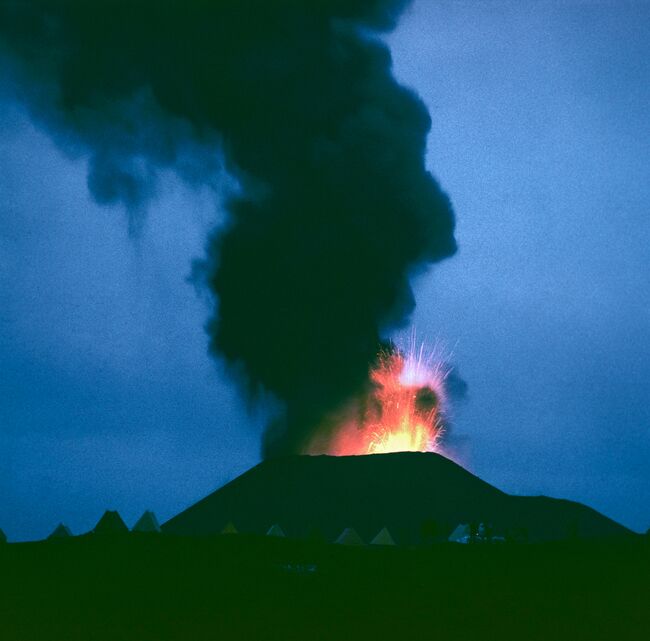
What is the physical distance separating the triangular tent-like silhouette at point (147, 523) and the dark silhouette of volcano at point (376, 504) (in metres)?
13.9

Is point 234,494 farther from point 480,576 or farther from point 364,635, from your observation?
point 364,635

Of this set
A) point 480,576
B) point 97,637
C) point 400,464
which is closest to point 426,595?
point 480,576

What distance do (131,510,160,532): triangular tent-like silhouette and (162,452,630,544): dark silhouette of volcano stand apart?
45.5 ft

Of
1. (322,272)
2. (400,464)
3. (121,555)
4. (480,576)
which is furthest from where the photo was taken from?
(322,272)

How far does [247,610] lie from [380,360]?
2313 inches

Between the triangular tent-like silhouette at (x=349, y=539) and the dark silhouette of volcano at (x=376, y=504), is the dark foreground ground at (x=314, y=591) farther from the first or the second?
the dark silhouette of volcano at (x=376, y=504)

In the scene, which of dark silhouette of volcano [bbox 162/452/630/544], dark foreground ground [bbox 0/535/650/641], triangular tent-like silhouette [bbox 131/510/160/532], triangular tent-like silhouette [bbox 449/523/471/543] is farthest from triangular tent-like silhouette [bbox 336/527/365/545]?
triangular tent-like silhouette [bbox 131/510/160/532]

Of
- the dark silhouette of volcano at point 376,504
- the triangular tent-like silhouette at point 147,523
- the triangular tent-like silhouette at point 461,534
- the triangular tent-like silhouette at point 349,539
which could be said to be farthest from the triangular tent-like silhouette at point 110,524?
the triangular tent-like silhouette at point 461,534

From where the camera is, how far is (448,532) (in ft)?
239

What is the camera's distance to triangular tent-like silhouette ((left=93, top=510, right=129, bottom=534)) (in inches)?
2308

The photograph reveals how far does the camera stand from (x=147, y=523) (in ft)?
214

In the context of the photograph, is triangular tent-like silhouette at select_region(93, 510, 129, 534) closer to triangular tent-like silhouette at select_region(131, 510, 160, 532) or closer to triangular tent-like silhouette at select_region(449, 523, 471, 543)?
triangular tent-like silhouette at select_region(131, 510, 160, 532)

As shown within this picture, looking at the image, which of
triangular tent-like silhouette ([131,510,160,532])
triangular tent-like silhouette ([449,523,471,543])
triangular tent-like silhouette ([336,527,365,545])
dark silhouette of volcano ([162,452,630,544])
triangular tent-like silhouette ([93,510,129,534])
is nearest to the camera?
triangular tent-like silhouette ([93,510,129,534])

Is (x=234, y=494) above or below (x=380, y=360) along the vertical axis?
below
